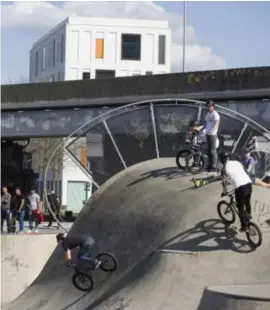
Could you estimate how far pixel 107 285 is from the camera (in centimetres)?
1762

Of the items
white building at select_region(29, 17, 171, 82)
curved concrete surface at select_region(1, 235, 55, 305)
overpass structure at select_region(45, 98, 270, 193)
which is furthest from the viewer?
white building at select_region(29, 17, 171, 82)

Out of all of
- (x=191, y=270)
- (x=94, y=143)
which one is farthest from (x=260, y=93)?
(x=191, y=270)

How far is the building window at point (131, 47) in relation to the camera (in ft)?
317

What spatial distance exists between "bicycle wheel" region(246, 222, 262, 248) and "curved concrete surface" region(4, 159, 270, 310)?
0.12 metres

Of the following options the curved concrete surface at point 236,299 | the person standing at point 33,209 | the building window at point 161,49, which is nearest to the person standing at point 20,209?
the person standing at point 33,209

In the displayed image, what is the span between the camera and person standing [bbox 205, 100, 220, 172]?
65.9 feet

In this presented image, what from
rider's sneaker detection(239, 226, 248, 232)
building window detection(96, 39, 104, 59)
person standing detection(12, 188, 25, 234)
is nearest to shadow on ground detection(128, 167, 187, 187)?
rider's sneaker detection(239, 226, 248, 232)

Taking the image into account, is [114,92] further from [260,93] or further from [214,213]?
[214,213]

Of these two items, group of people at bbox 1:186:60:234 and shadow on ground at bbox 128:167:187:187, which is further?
group of people at bbox 1:186:60:234

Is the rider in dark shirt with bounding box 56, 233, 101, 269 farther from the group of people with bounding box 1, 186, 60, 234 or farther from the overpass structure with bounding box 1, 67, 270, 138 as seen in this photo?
the overpass structure with bounding box 1, 67, 270, 138

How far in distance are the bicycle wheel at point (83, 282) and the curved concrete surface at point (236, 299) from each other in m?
5.94

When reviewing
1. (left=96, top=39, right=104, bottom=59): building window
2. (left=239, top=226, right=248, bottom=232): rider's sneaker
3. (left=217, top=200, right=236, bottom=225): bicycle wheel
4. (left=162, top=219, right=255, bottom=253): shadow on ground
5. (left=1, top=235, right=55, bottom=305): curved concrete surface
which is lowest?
(left=1, top=235, right=55, bottom=305): curved concrete surface

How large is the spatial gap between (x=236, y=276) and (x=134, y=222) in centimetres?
290

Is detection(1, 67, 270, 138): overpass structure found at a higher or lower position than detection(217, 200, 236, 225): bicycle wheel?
higher
